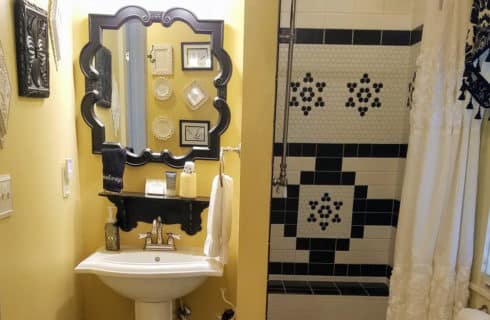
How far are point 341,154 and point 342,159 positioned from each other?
27mm

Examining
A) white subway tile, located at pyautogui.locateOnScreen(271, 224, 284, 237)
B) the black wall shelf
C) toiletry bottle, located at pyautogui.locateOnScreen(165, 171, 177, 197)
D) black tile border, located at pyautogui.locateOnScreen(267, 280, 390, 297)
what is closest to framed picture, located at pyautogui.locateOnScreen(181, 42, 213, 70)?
toiletry bottle, located at pyautogui.locateOnScreen(165, 171, 177, 197)

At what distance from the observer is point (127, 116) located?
1796 mm

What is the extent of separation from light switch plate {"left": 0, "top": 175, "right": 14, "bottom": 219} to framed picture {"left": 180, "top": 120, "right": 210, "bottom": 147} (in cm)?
81

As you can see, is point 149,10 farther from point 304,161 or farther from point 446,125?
point 446,125

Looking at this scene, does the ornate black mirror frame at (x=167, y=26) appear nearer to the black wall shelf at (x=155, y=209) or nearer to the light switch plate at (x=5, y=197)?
the black wall shelf at (x=155, y=209)

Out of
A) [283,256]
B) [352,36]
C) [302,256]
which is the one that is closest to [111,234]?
[283,256]

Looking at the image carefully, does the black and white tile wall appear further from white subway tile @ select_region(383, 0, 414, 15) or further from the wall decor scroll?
the wall decor scroll

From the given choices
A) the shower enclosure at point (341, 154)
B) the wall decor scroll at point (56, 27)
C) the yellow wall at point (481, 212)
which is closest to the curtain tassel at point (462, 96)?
the yellow wall at point (481, 212)

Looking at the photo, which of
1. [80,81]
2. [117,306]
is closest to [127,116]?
[80,81]

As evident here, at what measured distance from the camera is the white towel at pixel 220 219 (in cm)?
161

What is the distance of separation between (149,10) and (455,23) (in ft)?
4.56

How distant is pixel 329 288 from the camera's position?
1.74m

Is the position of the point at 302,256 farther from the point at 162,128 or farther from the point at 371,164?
the point at 162,128

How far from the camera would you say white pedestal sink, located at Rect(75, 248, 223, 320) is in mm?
1564
